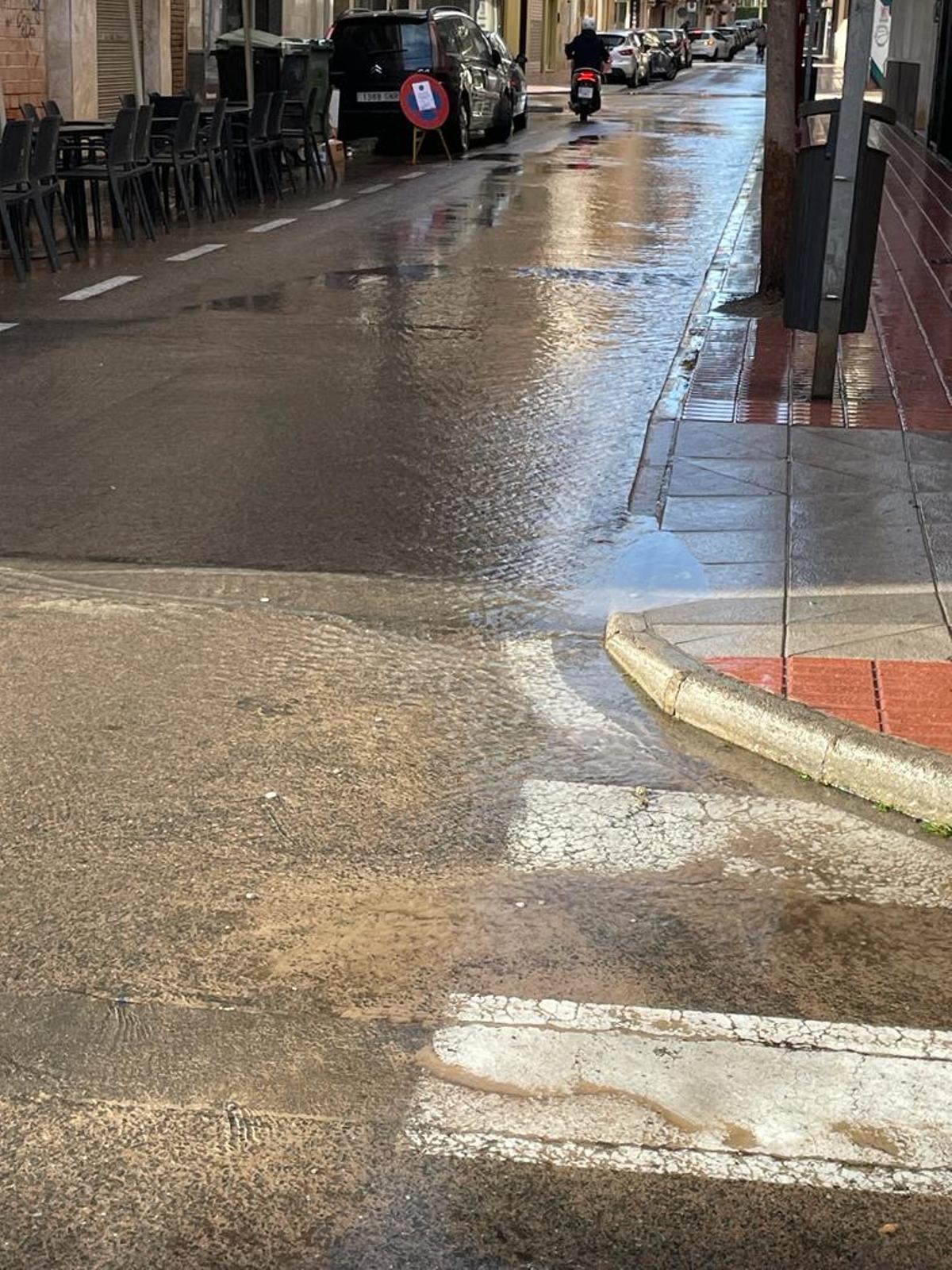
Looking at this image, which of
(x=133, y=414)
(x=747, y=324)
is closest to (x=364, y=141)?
(x=747, y=324)

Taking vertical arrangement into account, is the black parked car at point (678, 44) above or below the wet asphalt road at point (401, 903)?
above

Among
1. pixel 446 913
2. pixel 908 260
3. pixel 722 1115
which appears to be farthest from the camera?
pixel 908 260

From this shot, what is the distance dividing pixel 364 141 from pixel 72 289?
57.2ft

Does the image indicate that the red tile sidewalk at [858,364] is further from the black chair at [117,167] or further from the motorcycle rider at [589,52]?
the motorcycle rider at [589,52]

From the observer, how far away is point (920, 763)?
470 cm

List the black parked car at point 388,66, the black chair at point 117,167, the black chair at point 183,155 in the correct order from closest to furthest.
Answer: the black chair at point 117,167 < the black chair at point 183,155 < the black parked car at point 388,66

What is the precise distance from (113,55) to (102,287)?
14.9 meters

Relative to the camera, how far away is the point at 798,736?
4.93 meters

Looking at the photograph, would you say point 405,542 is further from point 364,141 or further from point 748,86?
point 748,86

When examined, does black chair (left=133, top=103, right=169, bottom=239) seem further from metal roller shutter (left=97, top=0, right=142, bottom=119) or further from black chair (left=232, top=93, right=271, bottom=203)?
metal roller shutter (left=97, top=0, right=142, bottom=119)

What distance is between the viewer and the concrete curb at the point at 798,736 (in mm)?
4680

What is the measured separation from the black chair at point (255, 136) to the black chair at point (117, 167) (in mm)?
3665

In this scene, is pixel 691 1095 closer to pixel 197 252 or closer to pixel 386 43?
pixel 197 252

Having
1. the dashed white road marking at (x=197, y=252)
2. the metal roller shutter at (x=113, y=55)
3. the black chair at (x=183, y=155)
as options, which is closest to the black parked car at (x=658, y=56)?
the metal roller shutter at (x=113, y=55)
